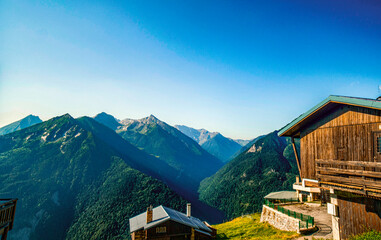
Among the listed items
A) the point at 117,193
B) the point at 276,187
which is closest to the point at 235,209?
the point at 276,187

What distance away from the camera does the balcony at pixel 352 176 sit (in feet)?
38.9

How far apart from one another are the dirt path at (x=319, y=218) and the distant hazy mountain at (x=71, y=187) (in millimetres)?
85314

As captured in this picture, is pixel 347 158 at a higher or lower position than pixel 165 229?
higher

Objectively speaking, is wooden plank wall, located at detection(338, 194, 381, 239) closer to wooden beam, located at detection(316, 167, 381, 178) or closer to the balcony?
the balcony

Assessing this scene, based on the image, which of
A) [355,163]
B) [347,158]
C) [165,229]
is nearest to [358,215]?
[347,158]

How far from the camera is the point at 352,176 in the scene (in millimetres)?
13711

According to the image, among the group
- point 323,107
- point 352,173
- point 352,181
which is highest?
point 323,107

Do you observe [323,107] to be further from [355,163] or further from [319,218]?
[319,218]

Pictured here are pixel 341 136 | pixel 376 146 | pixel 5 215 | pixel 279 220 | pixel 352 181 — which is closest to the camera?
pixel 352 181

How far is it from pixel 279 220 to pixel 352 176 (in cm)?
1223

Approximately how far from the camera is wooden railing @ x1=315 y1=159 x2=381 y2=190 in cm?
1189

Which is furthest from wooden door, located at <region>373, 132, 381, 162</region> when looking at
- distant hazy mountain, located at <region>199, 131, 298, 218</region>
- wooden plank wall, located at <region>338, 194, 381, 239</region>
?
distant hazy mountain, located at <region>199, 131, 298, 218</region>

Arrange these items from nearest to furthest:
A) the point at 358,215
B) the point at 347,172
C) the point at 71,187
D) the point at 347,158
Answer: the point at 347,172 → the point at 358,215 → the point at 347,158 → the point at 71,187

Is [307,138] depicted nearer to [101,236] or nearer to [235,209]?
[101,236]
